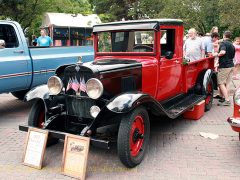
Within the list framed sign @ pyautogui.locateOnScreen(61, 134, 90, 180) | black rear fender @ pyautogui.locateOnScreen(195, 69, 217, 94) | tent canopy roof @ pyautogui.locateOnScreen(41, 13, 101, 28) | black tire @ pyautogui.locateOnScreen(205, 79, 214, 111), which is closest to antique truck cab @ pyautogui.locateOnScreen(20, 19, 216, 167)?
framed sign @ pyautogui.locateOnScreen(61, 134, 90, 180)

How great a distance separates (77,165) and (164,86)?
2.29 metres

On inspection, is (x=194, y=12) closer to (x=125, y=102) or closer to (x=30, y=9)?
(x=30, y=9)

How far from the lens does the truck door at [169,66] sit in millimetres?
5317

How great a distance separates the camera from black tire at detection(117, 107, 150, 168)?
12.9 ft

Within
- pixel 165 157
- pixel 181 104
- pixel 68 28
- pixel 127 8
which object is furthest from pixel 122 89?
pixel 127 8

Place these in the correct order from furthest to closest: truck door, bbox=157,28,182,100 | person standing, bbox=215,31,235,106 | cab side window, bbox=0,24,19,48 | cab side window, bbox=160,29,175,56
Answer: person standing, bbox=215,31,235,106, cab side window, bbox=0,24,19,48, cab side window, bbox=160,29,175,56, truck door, bbox=157,28,182,100

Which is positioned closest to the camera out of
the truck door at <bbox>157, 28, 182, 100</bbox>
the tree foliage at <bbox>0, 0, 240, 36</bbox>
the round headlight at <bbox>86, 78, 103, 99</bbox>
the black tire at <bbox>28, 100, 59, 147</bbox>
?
the round headlight at <bbox>86, 78, 103, 99</bbox>

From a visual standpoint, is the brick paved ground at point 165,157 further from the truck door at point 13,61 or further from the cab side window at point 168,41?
the cab side window at point 168,41

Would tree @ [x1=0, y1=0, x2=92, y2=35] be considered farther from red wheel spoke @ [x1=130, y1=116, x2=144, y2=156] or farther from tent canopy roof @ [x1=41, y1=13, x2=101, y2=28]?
red wheel spoke @ [x1=130, y1=116, x2=144, y2=156]

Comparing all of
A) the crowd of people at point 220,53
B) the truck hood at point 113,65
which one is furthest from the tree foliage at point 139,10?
the truck hood at point 113,65

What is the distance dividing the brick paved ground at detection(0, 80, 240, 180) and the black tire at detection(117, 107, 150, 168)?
152mm

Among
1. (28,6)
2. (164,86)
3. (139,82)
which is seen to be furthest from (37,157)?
(28,6)

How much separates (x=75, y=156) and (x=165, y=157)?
1.35 meters

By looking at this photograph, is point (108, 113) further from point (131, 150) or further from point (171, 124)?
point (171, 124)
